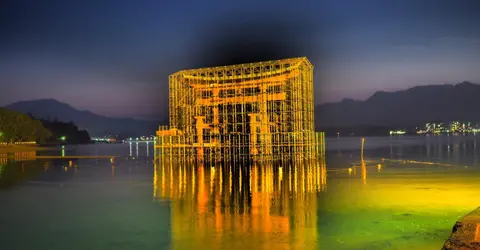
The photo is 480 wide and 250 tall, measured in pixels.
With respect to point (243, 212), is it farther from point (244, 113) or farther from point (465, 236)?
point (244, 113)

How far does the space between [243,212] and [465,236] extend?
7.92 metres

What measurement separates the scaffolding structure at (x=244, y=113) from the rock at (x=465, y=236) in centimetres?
3362

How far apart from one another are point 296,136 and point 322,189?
2441 cm

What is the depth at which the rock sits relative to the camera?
812 centimetres

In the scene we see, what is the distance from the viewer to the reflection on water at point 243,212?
11352 mm

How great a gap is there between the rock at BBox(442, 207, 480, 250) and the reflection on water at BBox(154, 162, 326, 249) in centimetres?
316

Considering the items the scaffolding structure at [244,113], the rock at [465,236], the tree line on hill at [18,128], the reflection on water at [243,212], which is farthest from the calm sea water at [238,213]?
the tree line on hill at [18,128]

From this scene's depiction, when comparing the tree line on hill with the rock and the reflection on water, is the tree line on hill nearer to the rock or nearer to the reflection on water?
the reflection on water

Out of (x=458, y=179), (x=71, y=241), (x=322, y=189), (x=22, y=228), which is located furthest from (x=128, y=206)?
(x=458, y=179)

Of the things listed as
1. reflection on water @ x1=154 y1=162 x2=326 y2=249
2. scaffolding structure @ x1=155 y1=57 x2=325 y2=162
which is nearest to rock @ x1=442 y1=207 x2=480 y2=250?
reflection on water @ x1=154 y1=162 x2=326 y2=249

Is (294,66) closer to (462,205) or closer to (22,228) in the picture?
(462,205)

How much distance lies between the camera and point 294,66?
142 ft

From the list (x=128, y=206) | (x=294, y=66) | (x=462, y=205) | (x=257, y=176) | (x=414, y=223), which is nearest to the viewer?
(x=414, y=223)

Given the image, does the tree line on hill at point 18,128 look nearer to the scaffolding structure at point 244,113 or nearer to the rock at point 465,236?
the scaffolding structure at point 244,113
